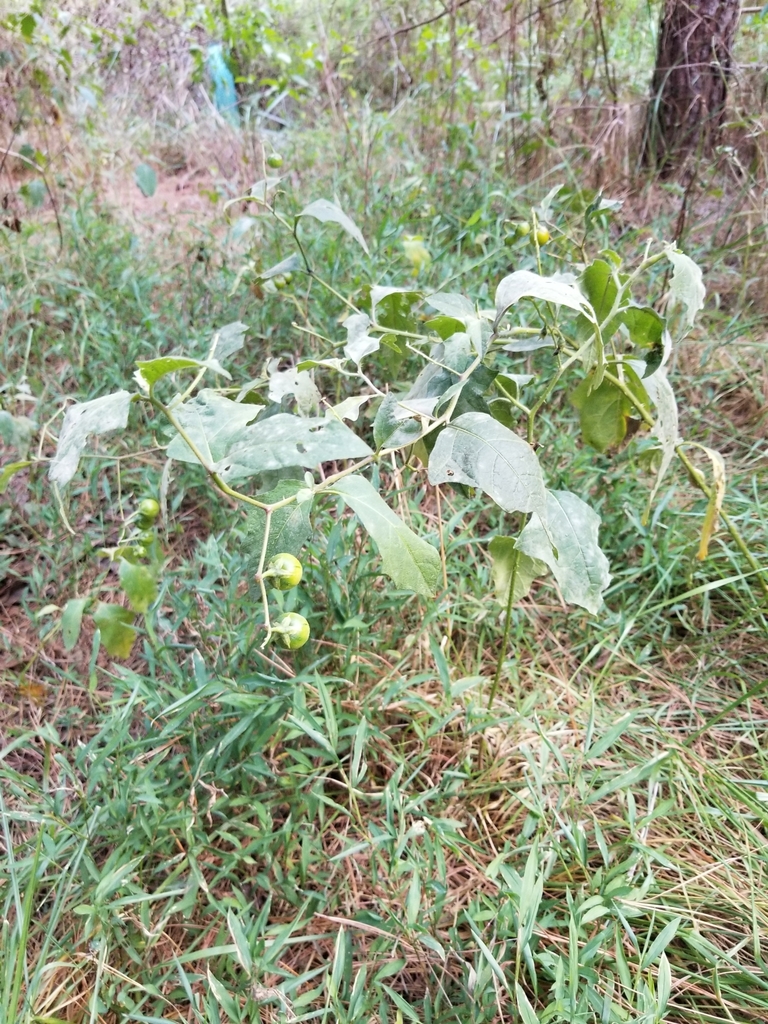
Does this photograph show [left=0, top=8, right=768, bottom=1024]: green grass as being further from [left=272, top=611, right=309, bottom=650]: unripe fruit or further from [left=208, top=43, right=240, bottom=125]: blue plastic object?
[left=208, top=43, right=240, bottom=125]: blue plastic object

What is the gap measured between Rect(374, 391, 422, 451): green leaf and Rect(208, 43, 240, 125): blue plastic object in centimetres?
363

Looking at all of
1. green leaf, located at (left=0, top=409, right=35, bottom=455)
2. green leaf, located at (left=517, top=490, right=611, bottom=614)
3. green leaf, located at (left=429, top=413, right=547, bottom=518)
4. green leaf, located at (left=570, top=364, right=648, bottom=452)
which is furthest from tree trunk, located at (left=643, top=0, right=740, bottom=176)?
green leaf, located at (left=0, top=409, right=35, bottom=455)

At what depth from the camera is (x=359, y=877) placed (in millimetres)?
1088

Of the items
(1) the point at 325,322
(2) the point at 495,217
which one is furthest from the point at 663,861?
(2) the point at 495,217

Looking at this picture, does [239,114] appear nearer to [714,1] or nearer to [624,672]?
[714,1]

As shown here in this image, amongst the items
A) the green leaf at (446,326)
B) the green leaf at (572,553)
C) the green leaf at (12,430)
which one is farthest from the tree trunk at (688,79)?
the green leaf at (12,430)

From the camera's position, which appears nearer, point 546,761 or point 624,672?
point 546,761

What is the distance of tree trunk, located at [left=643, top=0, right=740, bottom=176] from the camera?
90.7 inches

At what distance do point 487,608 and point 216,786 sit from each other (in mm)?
667

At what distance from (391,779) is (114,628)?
1.78 feet

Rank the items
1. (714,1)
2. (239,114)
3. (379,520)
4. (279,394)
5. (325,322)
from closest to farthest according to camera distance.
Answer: (379,520) < (279,394) < (325,322) < (714,1) < (239,114)

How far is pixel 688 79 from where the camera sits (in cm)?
248

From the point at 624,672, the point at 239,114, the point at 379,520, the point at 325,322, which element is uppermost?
the point at 239,114

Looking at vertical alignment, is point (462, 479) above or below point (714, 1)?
below
